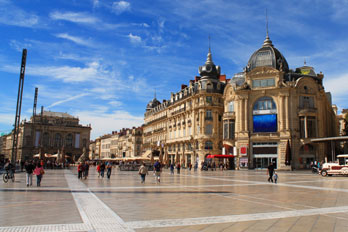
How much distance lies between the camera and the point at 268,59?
5431 cm

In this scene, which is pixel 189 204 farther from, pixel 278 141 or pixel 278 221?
pixel 278 141

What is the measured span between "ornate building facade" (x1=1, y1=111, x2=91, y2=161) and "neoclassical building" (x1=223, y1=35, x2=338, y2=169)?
2797 inches

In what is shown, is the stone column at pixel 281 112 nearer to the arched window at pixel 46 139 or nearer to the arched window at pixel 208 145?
the arched window at pixel 208 145

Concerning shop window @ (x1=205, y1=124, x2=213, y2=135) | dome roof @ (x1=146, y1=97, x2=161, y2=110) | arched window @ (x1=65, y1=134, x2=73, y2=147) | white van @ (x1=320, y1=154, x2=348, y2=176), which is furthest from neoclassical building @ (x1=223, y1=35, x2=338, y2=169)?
arched window @ (x1=65, y1=134, x2=73, y2=147)

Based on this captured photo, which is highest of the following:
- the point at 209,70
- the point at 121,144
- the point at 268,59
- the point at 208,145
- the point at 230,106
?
the point at 209,70

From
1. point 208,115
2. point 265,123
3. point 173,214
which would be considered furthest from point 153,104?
point 173,214

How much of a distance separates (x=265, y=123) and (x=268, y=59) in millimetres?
11374

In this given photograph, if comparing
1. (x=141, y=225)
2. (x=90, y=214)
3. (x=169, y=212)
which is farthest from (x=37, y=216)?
(x=169, y=212)

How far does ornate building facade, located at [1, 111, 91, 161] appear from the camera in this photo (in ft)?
360

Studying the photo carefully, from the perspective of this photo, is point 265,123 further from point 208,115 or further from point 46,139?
point 46,139

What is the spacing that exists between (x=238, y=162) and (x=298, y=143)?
10195 millimetres

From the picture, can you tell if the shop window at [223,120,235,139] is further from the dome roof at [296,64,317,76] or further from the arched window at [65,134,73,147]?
the arched window at [65,134,73,147]

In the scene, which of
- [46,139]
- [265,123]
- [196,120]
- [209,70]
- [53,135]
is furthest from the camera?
[53,135]

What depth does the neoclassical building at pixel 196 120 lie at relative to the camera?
197ft
